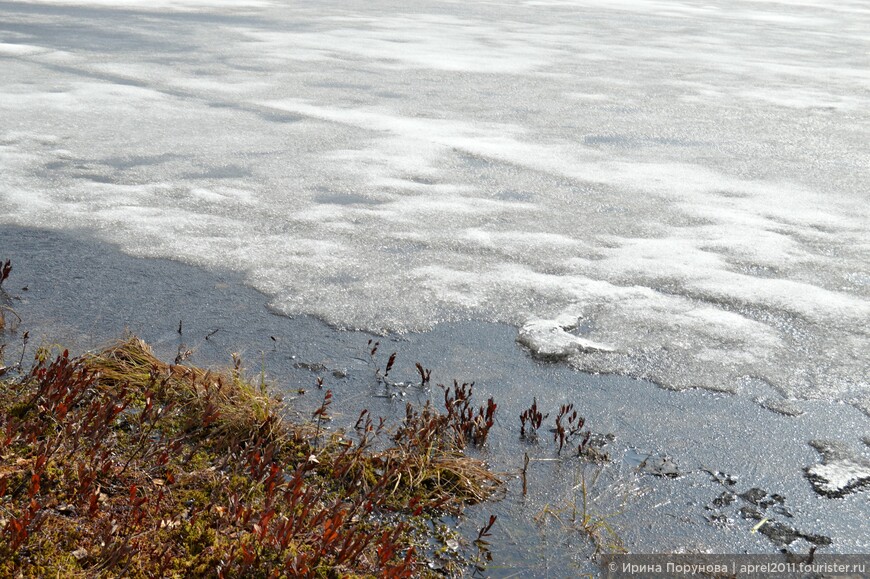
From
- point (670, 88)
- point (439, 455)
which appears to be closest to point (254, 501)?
point (439, 455)

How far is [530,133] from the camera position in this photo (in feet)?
30.3

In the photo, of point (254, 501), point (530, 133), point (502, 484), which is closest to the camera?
point (254, 501)

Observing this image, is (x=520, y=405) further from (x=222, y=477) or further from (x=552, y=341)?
(x=222, y=477)

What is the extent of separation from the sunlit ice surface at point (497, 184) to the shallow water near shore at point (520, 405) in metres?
0.21

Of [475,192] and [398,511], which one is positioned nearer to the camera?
[398,511]

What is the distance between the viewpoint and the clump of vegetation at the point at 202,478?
279cm

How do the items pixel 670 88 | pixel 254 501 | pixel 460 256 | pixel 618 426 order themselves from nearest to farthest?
pixel 254 501
pixel 618 426
pixel 460 256
pixel 670 88

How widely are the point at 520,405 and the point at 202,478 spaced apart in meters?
1.46

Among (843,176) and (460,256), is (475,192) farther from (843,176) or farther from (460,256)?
(843,176)

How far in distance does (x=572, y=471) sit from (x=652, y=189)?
14.1 ft

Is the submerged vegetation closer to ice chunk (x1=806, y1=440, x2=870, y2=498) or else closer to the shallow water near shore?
the shallow water near shore

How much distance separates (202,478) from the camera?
3273mm

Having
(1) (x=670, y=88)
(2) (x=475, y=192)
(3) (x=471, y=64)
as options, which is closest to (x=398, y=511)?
(2) (x=475, y=192)

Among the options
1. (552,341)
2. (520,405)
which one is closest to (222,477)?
(520,405)
